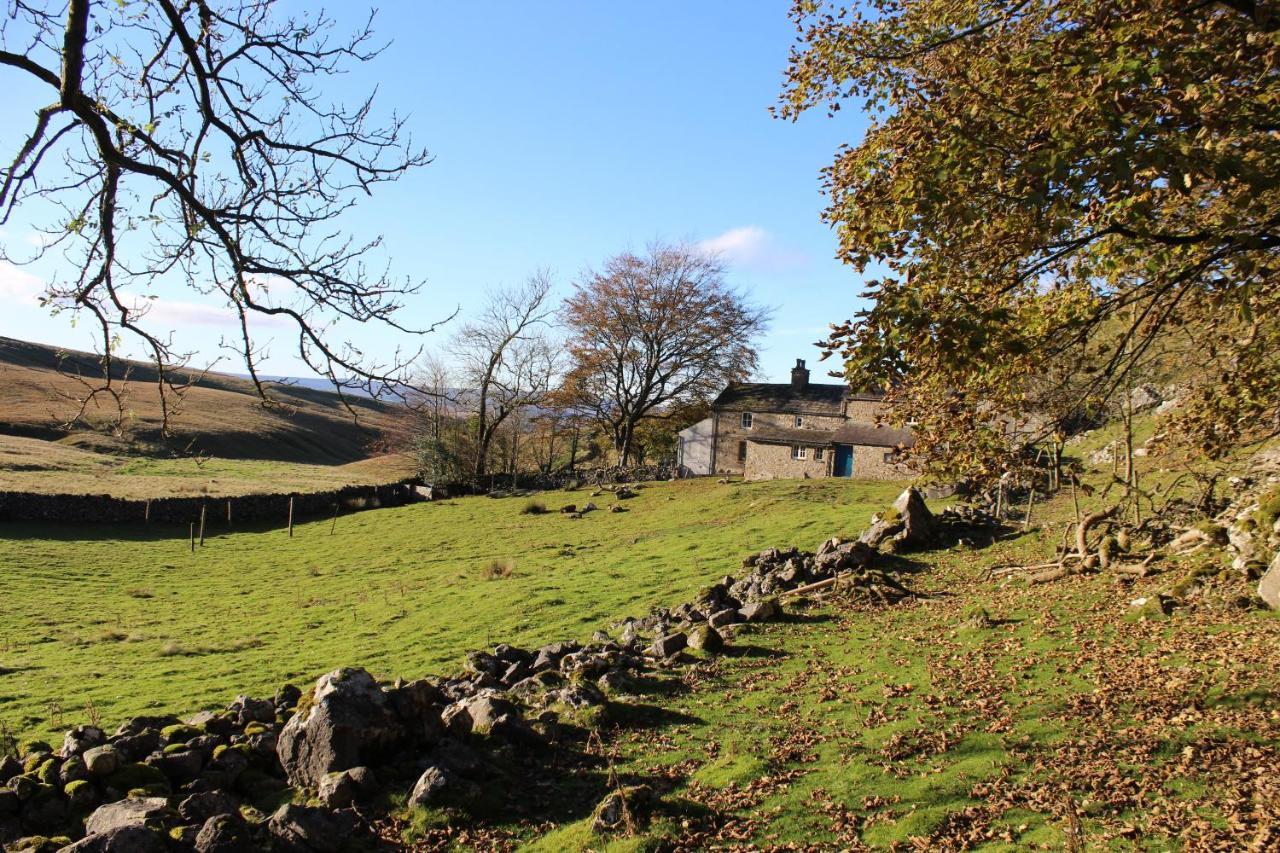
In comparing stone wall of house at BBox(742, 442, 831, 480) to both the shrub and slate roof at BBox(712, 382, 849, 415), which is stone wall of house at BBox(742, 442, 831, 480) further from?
the shrub

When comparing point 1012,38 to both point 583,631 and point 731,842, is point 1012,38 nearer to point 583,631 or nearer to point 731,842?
point 731,842

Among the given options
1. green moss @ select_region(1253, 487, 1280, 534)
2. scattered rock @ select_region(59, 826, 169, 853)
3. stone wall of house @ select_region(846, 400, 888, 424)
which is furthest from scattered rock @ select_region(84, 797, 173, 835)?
stone wall of house @ select_region(846, 400, 888, 424)

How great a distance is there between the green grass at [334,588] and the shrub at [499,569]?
0.18 meters

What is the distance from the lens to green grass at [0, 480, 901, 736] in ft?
57.3

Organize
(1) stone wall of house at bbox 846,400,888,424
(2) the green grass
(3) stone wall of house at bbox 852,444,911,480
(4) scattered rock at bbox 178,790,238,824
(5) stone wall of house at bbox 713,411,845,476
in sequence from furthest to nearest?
(5) stone wall of house at bbox 713,411,845,476 < (1) stone wall of house at bbox 846,400,888,424 < (3) stone wall of house at bbox 852,444,911,480 < (2) the green grass < (4) scattered rock at bbox 178,790,238,824

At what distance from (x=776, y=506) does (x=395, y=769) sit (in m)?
31.7

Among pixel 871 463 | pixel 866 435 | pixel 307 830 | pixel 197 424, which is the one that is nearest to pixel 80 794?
pixel 307 830

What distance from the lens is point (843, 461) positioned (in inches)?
2178

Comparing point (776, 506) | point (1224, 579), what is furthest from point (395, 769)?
point (776, 506)

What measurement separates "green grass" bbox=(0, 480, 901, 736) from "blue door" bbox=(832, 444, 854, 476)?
8272 millimetres

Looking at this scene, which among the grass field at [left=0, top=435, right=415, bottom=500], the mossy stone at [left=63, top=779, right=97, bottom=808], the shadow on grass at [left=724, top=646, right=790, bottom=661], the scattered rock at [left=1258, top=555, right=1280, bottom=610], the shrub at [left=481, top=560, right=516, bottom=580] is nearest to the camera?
the mossy stone at [left=63, top=779, right=97, bottom=808]

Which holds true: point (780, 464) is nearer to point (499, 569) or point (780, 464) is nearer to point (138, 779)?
point (499, 569)

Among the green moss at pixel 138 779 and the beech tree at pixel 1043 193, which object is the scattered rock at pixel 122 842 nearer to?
the green moss at pixel 138 779

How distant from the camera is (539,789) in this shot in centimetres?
877
